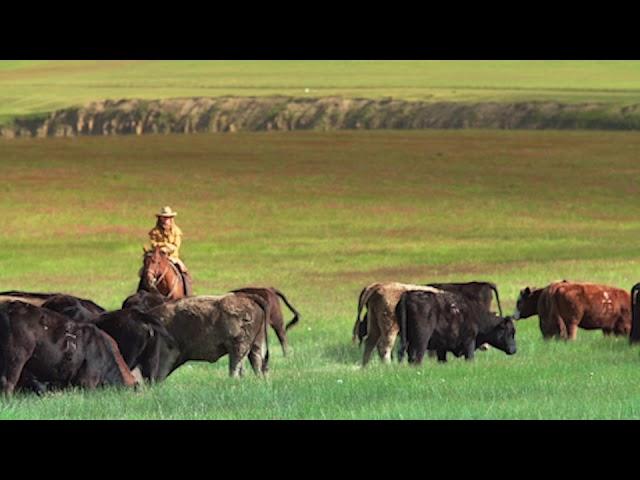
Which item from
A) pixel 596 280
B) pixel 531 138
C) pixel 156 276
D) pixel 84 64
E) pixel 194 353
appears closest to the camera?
pixel 194 353

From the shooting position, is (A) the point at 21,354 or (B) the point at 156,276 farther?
(B) the point at 156,276

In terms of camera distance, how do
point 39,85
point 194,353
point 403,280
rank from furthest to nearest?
point 39,85 → point 403,280 → point 194,353

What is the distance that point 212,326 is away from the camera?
22.5 meters

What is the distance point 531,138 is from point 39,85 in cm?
4419

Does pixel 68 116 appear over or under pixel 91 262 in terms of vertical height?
over

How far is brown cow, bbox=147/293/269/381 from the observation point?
73.6 feet

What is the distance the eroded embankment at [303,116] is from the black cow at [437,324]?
2670 inches

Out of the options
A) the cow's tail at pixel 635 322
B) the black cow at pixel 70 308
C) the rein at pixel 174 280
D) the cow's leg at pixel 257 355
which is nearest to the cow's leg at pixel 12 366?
the black cow at pixel 70 308

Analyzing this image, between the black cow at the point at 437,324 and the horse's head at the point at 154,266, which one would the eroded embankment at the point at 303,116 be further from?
the black cow at the point at 437,324

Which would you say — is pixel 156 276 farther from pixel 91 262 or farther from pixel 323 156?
pixel 323 156

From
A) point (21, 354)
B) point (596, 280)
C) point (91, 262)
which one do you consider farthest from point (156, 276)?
point (91, 262)

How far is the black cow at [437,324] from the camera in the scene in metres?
23.6

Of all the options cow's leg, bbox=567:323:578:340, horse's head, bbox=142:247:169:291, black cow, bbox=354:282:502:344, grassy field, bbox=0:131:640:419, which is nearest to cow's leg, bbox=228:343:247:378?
grassy field, bbox=0:131:640:419

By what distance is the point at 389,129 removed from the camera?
93812mm
